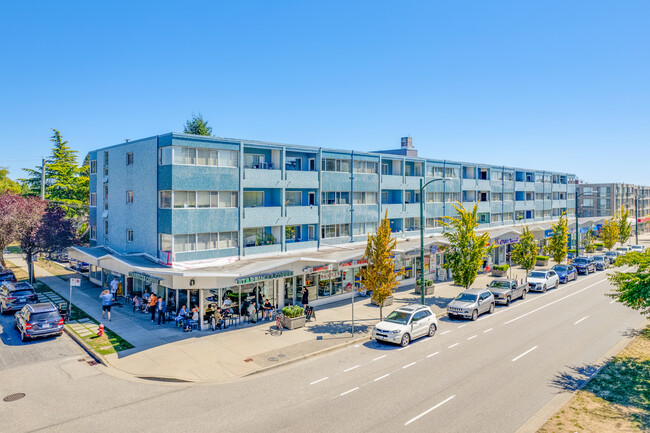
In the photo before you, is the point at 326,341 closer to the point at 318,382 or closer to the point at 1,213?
the point at 318,382

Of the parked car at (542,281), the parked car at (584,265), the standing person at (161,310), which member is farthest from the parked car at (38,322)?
the parked car at (584,265)

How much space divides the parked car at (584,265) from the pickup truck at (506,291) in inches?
708

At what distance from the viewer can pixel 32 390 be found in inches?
639

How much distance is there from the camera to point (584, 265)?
157 ft

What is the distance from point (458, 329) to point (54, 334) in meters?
22.6

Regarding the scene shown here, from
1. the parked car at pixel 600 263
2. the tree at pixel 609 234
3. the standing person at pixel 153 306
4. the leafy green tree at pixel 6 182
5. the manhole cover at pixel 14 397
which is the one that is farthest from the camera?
the leafy green tree at pixel 6 182

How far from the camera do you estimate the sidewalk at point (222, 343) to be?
18.4m

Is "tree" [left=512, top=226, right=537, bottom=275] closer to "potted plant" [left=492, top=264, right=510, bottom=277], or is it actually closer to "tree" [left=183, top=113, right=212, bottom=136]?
"potted plant" [left=492, top=264, right=510, bottom=277]

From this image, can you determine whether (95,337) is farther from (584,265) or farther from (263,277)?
(584,265)

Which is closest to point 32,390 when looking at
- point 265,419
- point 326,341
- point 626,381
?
point 265,419

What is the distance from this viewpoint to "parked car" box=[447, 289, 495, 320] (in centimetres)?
2683

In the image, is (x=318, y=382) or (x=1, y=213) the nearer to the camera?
(x=318, y=382)

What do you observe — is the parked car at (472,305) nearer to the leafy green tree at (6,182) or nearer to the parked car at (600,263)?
the parked car at (600,263)

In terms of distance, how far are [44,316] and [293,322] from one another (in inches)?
523
